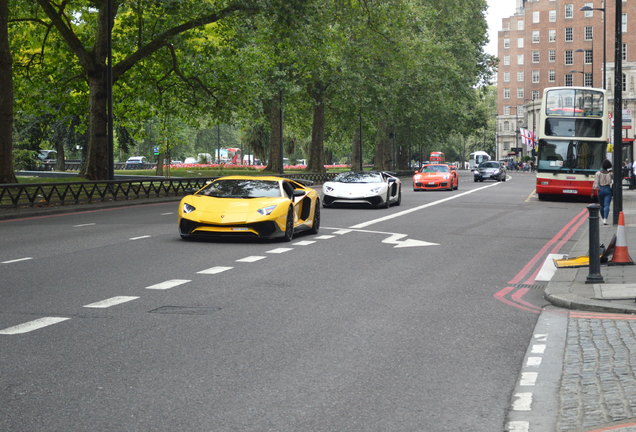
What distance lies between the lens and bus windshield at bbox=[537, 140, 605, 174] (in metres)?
35.0

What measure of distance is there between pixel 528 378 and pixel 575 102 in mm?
29979

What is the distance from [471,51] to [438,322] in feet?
230

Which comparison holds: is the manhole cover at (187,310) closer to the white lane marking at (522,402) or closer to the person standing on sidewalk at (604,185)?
the white lane marking at (522,402)

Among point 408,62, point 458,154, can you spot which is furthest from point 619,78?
point 458,154

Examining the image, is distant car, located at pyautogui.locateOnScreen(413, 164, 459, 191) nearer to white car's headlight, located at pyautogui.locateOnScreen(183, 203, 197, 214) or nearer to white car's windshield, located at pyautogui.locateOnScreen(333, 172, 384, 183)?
white car's windshield, located at pyautogui.locateOnScreen(333, 172, 384, 183)

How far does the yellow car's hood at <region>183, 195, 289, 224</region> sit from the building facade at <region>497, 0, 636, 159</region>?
9458 cm

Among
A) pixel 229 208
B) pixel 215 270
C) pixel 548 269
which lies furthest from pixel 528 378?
pixel 229 208

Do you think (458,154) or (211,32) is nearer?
(211,32)

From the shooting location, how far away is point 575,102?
3459cm

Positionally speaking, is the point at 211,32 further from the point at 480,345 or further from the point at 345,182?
the point at 480,345

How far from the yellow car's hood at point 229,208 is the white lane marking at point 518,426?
10.9 metres

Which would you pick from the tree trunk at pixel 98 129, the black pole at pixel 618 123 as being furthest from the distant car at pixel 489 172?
the black pole at pixel 618 123

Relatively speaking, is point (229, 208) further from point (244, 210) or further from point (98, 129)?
point (98, 129)

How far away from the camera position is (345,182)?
1125 inches
